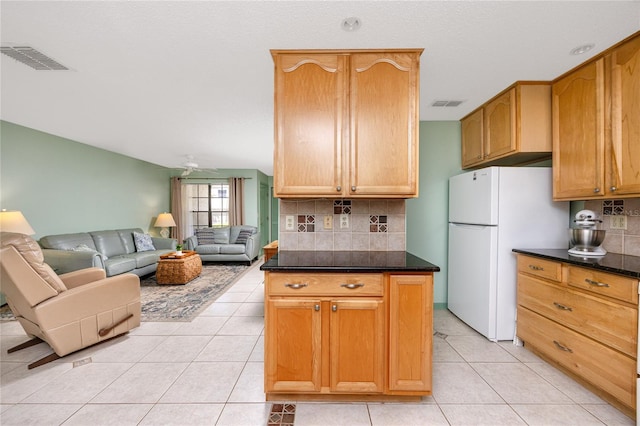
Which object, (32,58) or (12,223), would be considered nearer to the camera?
(32,58)

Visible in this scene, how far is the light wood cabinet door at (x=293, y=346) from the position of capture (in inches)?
64.7

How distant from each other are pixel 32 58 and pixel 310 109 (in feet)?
6.92

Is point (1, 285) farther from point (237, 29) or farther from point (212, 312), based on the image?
point (237, 29)

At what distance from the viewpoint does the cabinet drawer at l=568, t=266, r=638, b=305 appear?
1.52m

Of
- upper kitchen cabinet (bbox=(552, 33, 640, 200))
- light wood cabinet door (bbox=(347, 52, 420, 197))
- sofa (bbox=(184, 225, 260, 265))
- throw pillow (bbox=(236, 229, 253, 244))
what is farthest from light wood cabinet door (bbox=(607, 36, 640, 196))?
throw pillow (bbox=(236, 229, 253, 244))

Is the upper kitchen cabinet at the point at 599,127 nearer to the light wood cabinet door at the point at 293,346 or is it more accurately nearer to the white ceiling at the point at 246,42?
the white ceiling at the point at 246,42

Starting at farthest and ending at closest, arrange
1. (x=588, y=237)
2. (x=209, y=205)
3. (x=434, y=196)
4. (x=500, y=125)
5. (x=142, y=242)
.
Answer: (x=209, y=205), (x=142, y=242), (x=434, y=196), (x=500, y=125), (x=588, y=237)

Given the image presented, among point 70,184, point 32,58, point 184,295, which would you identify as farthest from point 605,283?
point 70,184

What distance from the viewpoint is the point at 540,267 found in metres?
2.14

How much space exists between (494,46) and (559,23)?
33cm

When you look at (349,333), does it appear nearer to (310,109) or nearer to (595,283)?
(310,109)

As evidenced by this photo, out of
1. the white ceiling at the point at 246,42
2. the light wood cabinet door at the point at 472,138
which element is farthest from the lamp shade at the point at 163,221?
the light wood cabinet door at the point at 472,138

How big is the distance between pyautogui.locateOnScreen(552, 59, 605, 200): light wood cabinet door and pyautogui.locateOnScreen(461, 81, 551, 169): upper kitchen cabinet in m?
0.07

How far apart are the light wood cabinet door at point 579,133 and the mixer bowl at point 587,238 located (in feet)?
0.88
